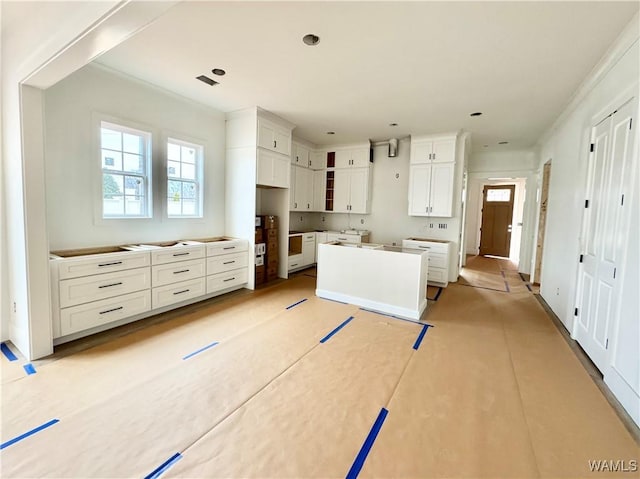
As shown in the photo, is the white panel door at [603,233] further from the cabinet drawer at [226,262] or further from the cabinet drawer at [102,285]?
the cabinet drawer at [102,285]

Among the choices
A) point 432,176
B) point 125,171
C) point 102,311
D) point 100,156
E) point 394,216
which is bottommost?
point 102,311

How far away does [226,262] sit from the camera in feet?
14.2

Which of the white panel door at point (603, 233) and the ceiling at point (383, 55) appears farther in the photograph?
the white panel door at point (603, 233)

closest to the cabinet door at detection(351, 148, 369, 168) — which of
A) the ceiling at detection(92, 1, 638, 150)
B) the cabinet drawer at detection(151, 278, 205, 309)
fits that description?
the ceiling at detection(92, 1, 638, 150)

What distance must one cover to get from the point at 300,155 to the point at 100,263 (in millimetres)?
4382

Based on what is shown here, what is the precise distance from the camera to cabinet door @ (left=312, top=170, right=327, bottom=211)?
676 cm

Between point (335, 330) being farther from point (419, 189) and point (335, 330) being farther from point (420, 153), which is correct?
point (420, 153)

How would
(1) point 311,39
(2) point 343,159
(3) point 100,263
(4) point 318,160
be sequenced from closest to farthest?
(1) point 311,39
(3) point 100,263
(2) point 343,159
(4) point 318,160

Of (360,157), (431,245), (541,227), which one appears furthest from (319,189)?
(541,227)

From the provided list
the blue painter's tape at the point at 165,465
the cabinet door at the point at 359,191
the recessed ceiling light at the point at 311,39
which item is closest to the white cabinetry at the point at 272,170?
the cabinet door at the point at 359,191

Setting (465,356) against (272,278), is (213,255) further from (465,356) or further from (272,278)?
(465,356)

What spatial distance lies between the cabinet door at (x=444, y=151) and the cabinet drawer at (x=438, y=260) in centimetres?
178

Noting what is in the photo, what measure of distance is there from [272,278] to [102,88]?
3.63 metres

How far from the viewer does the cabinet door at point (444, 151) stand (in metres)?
5.26
